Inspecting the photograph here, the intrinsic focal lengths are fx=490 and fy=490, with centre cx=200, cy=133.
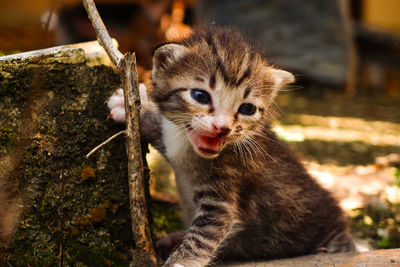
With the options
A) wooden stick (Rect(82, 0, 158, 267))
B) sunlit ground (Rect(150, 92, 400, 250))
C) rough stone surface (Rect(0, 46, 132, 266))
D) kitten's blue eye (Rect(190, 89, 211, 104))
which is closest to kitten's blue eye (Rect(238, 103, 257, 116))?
kitten's blue eye (Rect(190, 89, 211, 104))

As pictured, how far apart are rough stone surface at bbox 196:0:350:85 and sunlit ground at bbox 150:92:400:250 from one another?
63 cm

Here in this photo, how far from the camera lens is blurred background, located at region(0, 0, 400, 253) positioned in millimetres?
4617

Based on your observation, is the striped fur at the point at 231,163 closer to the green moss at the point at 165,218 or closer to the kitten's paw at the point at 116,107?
the kitten's paw at the point at 116,107

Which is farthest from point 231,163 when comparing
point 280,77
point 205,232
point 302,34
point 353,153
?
point 302,34

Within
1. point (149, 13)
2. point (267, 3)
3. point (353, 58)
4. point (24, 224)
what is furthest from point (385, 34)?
point (24, 224)

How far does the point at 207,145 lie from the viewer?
2.76 metres

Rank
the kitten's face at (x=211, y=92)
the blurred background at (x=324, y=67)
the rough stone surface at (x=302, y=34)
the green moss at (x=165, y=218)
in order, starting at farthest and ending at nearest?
the rough stone surface at (x=302, y=34), the blurred background at (x=324, y=67), the green moss at (x=165, y=218), the kitten's face at (x=211, y=92)

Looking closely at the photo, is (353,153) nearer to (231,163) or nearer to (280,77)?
(280,77)

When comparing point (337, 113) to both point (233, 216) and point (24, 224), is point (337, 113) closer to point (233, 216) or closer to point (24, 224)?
point (233, 216)

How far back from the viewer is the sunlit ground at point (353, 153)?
4203 mm

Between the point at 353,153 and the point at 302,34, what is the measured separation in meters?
4.12

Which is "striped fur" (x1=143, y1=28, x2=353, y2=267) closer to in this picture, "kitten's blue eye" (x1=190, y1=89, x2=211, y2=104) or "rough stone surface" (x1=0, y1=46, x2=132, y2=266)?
"kitten's blue eye" (x1=190, y1=89, x2=211, y2=104)

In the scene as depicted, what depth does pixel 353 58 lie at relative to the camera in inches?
376

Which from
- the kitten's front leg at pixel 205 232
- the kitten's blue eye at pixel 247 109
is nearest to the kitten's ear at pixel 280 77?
the kitten's blue eye at pixel 247 109
